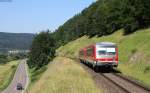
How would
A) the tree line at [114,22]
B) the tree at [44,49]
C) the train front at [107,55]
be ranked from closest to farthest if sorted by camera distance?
the train front at [107,55] < the tree line at [114,22] < the tree at [44,49]

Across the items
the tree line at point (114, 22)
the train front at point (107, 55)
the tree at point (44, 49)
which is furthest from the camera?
the tree at point (44, 49)

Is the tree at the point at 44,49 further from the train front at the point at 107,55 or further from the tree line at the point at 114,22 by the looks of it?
the train front at the point at 107,55

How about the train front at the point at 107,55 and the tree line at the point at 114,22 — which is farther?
the tree line at the point at 114,22

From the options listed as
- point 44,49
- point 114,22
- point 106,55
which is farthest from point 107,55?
point 44,49

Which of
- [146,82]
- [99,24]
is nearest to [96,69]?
[146,82]

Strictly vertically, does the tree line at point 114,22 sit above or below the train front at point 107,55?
above

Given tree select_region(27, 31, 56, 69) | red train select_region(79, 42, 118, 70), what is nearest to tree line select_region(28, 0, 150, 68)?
tree select_region(27, 31, 56, 69)

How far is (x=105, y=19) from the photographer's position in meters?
105

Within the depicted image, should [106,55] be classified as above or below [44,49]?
below

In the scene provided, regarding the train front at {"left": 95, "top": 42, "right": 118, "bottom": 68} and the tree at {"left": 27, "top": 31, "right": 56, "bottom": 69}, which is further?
the tree at {"left": 27, "top": 31, "right": 56, "bottom": 69}

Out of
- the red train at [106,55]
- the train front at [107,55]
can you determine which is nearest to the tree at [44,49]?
the red train at [106,55]

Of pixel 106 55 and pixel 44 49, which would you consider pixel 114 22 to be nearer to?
pixel 44 49

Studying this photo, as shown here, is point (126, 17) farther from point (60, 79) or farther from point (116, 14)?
point (60, 79)

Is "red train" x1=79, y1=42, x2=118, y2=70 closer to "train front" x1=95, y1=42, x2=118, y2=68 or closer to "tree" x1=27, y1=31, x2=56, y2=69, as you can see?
"train front" x1=95, y1=42, x2=118, y2=68
